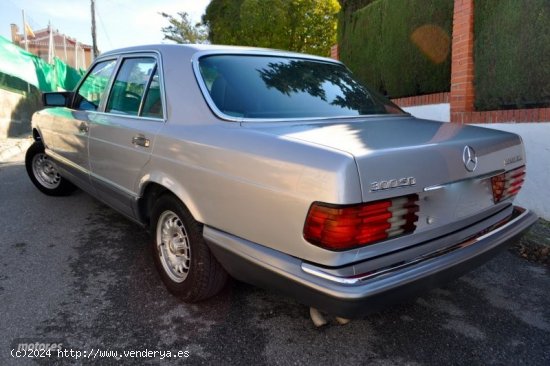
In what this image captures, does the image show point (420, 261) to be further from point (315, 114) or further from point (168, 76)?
point (168, 76)

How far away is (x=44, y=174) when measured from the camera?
5.52 m

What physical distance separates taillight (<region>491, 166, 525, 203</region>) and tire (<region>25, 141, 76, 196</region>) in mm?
4717

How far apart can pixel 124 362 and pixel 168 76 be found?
1.76 meters

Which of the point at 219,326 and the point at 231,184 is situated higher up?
the point at 231,184

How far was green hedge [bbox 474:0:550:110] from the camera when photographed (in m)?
4.49

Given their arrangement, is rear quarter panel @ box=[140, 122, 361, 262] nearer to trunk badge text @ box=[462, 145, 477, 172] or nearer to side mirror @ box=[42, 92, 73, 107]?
trunk badge text @ box=[462, 145, 477, 172]

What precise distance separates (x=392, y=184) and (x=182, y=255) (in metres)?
1.57

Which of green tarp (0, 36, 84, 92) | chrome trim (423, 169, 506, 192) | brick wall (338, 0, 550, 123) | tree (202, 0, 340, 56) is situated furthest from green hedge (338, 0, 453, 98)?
green tarp (0, 36, 84, 92)

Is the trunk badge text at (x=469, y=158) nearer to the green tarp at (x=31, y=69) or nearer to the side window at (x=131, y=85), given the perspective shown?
the side window at (x=131, y=85)

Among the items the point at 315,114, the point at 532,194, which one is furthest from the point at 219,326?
the point at 532,194

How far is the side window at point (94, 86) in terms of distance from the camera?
3.92 meters

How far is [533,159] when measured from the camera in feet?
14.9

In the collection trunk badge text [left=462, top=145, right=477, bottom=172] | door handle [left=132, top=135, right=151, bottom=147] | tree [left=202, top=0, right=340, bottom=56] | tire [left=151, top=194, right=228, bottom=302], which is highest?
tree [left=202, top=0, right=340, bottom=56]

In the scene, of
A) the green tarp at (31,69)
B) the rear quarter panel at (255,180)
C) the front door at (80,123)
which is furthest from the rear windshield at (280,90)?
the green tarp at (31,69)
